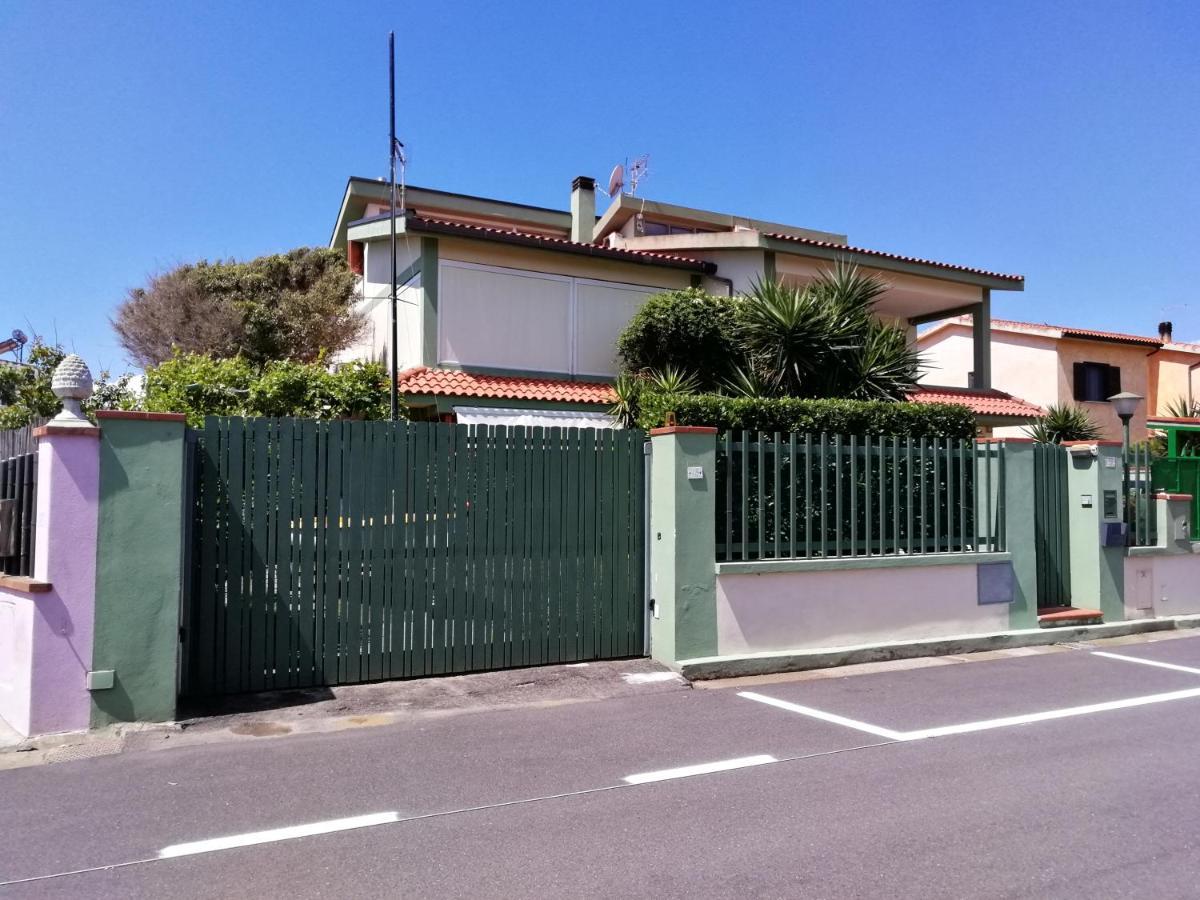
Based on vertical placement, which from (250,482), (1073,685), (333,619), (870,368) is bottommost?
(1073,685)

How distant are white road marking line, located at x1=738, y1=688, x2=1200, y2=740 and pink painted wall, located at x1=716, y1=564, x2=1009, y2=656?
0.99 metres

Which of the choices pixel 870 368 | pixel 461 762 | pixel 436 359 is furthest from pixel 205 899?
pixel 436 359

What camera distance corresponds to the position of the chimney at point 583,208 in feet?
76.0

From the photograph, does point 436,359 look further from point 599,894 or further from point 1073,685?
point 599,894

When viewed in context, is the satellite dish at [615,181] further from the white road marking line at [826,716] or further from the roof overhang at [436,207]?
the white road marking line at [826,716]

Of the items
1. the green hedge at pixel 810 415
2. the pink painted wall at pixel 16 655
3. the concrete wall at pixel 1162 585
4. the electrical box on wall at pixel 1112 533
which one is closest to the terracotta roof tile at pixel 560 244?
the green hedge at pixel 810 415

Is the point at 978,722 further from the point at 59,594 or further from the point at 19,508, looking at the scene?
the point at 19,508

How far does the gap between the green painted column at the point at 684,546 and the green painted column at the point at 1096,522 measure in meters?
5.71

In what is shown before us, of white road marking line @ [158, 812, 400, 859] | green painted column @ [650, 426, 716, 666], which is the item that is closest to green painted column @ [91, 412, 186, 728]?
white road marking line @ [158, 812, 400, 859]

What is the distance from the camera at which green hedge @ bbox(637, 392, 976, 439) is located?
9070 millimetres

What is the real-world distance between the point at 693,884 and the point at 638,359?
12501 millimetres

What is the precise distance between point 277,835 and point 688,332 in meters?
11.8

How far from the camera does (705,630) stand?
8.34m

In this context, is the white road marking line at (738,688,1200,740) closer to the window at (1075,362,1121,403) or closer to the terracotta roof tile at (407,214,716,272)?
the terracotta roof tile at (407,214,716,272)
